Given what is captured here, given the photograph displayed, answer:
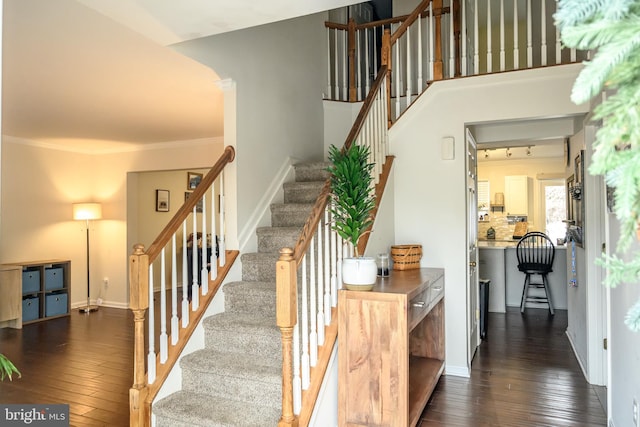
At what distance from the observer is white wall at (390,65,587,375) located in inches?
146

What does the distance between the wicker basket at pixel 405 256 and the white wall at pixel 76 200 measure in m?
3.44

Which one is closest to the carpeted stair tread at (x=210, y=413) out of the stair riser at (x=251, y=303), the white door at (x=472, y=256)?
the stair riser at (x=251, y=303)

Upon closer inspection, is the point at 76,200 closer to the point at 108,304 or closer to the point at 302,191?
the point at 108,304

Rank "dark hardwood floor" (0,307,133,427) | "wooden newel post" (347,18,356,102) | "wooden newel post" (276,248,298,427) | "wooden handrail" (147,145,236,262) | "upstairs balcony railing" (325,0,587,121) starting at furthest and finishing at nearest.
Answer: "wooden newel post" (347,18,356,102) < "upstairs balcony railing" (325,0,587,121) < "dark hardwood floor" (0,307,133,427) < "wooden handrail" (147,145,236,262) < "wooden newel post" (276,248,298,427)

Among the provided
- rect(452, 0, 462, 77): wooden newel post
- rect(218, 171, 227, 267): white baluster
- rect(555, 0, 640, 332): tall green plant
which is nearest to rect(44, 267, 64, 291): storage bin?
rect(218, 171, 227, 267): white baluster

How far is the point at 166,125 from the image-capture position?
5297mm

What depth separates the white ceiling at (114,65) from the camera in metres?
2.31

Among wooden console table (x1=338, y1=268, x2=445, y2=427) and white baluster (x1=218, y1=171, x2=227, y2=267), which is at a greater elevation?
white baluster (x1=218, y1=171, x2=227, y2=267)

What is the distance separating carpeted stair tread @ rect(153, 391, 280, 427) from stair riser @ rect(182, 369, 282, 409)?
0.04 meters

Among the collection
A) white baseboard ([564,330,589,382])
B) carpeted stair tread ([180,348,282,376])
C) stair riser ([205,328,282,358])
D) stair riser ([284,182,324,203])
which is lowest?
white baseboard ([564,330,589,382])

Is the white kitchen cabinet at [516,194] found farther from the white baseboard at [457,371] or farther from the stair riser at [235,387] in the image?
the stair riser at [235,387]

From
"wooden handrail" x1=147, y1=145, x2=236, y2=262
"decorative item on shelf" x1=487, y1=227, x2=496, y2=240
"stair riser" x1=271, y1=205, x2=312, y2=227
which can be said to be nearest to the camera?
"wooden handrail" x1=147, y1=145, x2=236, y2=262

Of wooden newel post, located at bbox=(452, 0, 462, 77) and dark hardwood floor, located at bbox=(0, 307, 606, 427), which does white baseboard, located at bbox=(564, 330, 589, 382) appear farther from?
wooden newel post, located at bbox=(452, 0, 462, 77)

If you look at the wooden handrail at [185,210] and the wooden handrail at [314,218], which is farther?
the wooden handrail at [185,210]
